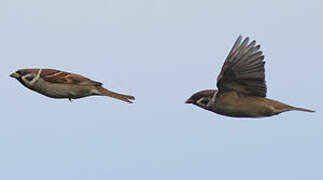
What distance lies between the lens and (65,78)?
29.1 feet

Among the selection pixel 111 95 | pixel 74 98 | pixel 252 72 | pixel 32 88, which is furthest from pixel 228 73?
pixel 32 88

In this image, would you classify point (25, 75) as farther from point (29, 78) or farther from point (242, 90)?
point (242, 90)

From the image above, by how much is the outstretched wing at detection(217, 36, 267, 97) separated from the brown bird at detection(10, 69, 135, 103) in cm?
136

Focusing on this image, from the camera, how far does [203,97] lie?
829cm

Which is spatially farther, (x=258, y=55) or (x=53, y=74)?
(x=53, y=74)

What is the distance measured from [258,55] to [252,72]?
253 mm

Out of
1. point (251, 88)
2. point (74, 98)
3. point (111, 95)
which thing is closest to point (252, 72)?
point (251, 88)

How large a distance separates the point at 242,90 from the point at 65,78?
8.30 feet

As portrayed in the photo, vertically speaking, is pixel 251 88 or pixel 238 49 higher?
pixel 238 49

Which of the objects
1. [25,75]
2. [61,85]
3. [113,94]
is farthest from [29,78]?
[113,94]

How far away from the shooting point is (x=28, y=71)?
8898 millimetres

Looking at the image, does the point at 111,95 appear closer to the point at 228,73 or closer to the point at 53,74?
the point at 53,74

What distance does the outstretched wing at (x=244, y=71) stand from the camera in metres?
8.12

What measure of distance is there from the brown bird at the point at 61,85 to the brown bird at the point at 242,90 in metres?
1.19
